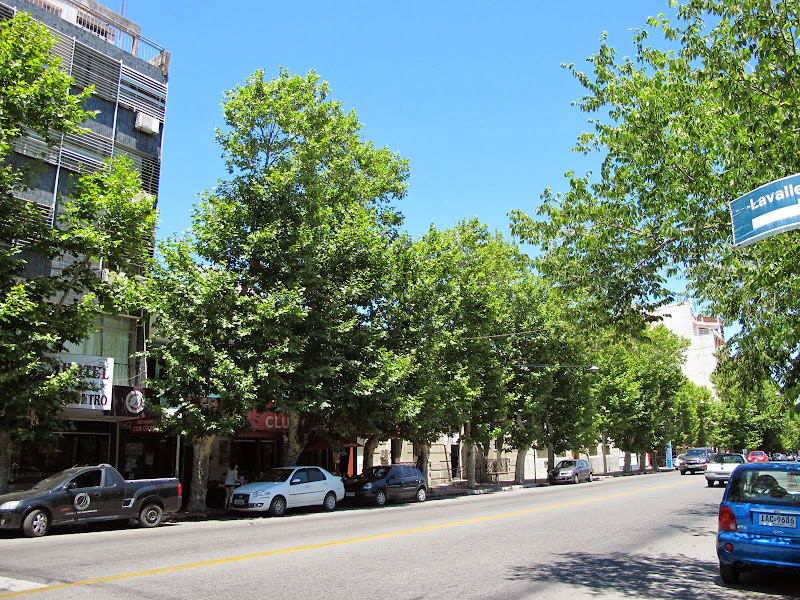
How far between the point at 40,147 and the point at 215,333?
9332 mm

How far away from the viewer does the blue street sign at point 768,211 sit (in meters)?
5.37

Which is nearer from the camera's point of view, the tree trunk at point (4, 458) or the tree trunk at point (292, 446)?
the tree trunk at point (4, 458)

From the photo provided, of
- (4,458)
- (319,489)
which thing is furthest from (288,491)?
(4,458)

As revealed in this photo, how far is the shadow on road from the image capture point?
7.77 meters

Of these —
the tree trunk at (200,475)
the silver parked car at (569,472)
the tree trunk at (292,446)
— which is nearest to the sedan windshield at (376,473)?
the tree trunk at (292,446)

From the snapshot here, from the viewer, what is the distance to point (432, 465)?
41.6 m

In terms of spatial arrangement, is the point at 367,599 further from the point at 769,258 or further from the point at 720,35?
the point at 720,35

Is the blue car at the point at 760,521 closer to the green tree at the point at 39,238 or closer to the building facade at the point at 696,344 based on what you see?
→ the green tree at the point at 39,238

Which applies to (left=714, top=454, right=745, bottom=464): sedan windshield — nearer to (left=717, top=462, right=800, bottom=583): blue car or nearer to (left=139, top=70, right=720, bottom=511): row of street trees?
(left=139, top=70, right=720, bottom=511): row of street trees

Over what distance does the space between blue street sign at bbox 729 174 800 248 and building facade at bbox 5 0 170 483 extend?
1745 centimetres

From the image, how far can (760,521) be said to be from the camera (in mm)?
8031

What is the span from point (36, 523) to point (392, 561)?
28.9ft

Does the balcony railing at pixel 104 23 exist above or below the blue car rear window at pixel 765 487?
above

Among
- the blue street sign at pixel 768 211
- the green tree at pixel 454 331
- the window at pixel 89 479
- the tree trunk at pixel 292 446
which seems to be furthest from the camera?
the green tree at pixel 454 331
